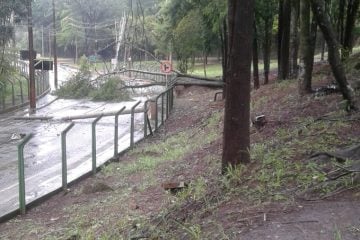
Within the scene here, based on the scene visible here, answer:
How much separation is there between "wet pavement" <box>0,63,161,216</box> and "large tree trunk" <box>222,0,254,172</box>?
4.14 m

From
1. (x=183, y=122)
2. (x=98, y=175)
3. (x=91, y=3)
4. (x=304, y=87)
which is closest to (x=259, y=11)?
(x=183, y=122)

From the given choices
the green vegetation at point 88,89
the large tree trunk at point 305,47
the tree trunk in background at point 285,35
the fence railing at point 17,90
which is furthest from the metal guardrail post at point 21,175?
the fence railing at point 17,90

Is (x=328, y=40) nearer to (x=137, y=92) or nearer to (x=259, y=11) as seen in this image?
(x=259, y=11)

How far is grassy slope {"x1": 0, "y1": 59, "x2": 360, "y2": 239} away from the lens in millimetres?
5992

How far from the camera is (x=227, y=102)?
7.82 metres

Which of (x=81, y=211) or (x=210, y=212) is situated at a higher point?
(x=210, y=212)

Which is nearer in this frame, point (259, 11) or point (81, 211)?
point (81, 211)

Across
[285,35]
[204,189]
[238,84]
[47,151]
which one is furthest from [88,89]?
[204,189]

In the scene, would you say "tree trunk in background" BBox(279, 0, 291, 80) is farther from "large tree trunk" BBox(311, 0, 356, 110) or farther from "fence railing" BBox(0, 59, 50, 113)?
"fence railing" BBox(0, 59, 50, 113)

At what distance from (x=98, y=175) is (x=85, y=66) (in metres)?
26.9

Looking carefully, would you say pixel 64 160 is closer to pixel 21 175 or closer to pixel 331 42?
pixel 21 175

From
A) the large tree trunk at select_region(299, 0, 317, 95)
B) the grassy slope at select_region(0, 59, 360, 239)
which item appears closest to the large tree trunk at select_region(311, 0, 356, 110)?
the grassy slope at select_region(0, 59, 360, 239)

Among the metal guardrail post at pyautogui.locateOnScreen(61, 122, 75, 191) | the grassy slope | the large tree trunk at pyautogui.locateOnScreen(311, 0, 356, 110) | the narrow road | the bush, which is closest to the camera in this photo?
the grassy slope

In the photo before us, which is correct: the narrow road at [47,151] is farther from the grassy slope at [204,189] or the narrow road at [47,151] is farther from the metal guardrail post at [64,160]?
the grassy slope at [204,189]
